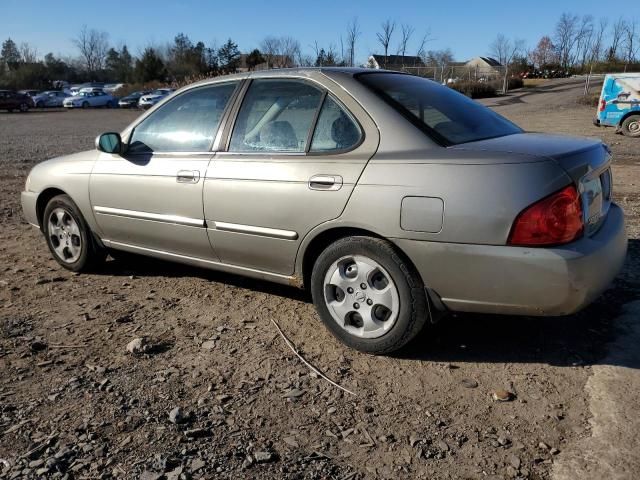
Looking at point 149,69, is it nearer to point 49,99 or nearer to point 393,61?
point 49,99

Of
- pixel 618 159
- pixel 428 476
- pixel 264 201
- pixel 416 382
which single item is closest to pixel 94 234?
pixel 264 201

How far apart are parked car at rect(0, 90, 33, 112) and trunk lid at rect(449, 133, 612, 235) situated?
45.4 metres

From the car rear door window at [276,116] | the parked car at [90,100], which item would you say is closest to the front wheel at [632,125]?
the car rear door window at [276,116]

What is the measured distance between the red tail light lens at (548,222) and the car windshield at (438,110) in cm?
68

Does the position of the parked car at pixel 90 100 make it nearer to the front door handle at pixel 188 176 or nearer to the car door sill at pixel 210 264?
the car door sill at pixel 210 264

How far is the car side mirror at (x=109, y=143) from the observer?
4441 mm

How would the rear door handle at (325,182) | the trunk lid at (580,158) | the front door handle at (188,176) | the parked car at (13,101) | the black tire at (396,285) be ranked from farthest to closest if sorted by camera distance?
the parked car at (13,101), the front door handle at (188,176), the rear door handle at (325,182), the black tire at (396,285), the trunk lid at (580,158)

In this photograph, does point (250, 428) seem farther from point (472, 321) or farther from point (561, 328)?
point (561, 328)

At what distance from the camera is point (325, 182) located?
3.36 metres

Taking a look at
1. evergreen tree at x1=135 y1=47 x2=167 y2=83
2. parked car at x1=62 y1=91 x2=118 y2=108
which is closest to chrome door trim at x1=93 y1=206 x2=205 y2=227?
parked car at x1=62 y1=91 x2=118 y2=108

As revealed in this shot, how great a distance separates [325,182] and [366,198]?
300mm

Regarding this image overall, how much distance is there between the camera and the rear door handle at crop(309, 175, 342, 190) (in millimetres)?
3312

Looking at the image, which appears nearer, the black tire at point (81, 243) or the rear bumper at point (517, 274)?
the rear bumper at point (517, 274)

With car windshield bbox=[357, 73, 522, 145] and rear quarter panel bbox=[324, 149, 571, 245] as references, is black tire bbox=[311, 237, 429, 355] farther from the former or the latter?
car windshield bbox=[357, 73, 522, 145]
